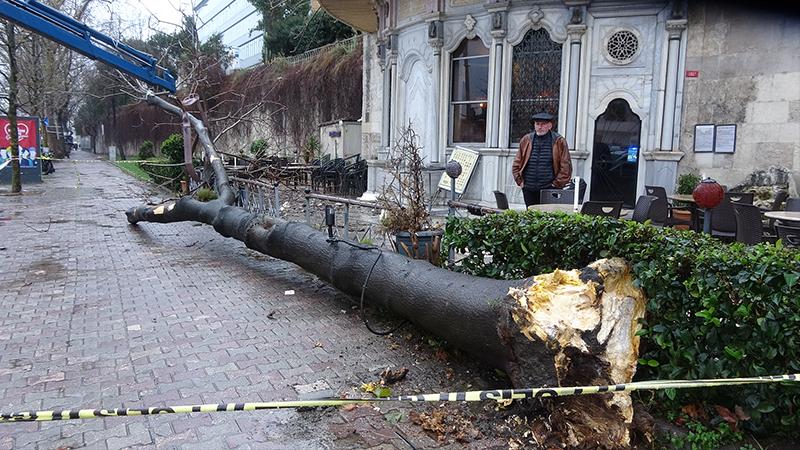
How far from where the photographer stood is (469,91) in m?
11.8

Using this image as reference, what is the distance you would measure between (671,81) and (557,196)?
12.7ft

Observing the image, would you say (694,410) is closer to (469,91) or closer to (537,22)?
(537,22)

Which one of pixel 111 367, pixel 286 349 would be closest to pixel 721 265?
pixel 286 349

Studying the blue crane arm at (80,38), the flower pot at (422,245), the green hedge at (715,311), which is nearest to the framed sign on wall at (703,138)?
the flower pot at (422,245)

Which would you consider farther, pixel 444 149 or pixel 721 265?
pixel 444 149

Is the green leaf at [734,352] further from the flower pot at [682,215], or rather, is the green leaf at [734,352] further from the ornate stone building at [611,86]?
the ornate stone building at [611,86]

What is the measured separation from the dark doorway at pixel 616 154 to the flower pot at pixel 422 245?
5.69 m

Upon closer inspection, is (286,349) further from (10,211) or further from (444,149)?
(10,211)

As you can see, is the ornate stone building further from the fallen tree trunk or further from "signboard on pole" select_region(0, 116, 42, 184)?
"signboard on pole" select_region(0, 116, 42, 184)

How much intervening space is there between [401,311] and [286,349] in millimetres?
1016

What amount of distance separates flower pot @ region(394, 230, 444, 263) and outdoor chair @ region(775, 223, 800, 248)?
3413 millimetres

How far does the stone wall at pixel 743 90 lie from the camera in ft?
29.6

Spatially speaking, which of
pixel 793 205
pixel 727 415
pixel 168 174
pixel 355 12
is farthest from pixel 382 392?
pixel 168 174

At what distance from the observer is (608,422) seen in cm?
321
